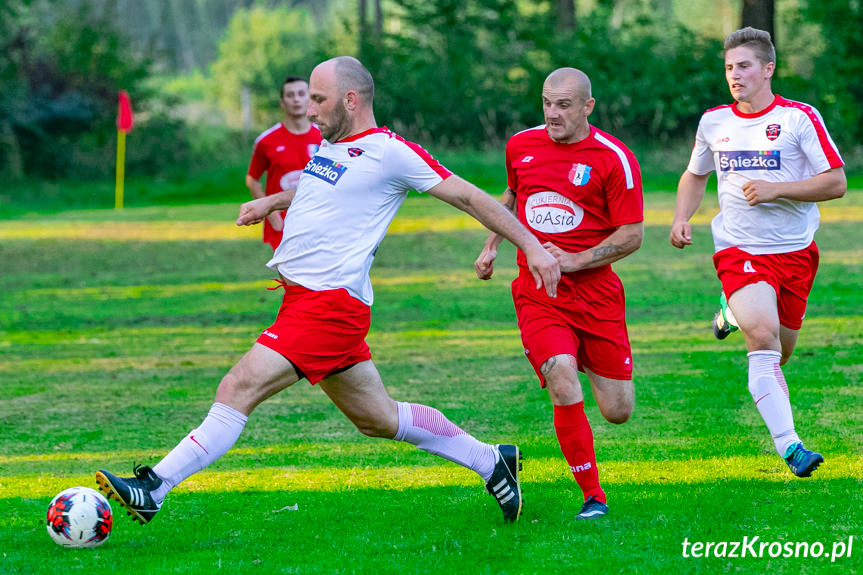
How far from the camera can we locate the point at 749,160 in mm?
6730

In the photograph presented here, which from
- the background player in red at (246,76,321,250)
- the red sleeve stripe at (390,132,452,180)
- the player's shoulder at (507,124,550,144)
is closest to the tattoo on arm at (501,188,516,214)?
the player's shoulder at (507,124,550,144)

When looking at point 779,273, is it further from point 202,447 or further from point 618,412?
point 202,447

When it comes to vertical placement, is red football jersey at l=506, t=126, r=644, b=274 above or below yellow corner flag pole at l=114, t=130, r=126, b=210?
above

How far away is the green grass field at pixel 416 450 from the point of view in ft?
17.6

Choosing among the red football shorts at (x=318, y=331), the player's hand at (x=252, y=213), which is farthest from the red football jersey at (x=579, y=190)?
the player's hand at (x=252, y=213)

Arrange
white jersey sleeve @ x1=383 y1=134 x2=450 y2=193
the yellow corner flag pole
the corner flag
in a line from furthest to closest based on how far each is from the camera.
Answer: the yellow corner flag pole → the corner flag → white jersey sleeve @ x1=383 y1=134 x2=450 y2=193

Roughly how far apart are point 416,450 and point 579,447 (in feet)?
6.60

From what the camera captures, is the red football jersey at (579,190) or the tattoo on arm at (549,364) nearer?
the tattoo on arm at (549,364)

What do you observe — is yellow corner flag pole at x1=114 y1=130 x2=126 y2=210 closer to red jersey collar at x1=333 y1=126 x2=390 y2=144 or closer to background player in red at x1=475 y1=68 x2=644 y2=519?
background player in red at x1=475 y1=68 x2=644 y2=519

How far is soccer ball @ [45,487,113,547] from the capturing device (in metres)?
5.37

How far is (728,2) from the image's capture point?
101 m

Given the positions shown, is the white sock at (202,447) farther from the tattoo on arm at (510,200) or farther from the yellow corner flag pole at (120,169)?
the yellow corner flag pole at (120,169)

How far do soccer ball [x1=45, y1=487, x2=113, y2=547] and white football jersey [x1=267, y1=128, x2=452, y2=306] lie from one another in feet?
4.63

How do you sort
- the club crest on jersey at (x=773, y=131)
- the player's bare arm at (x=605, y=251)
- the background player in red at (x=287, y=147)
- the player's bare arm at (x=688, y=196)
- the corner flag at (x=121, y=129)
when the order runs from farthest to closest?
the corner flag at (x=121, y=129) < the background player in red at (x=287, y=147) < the player's bare arm at (x=688, y=196) < the club crest on jersey at (x=773, y=131) < the player's bare arm at (x=605, y=251)
